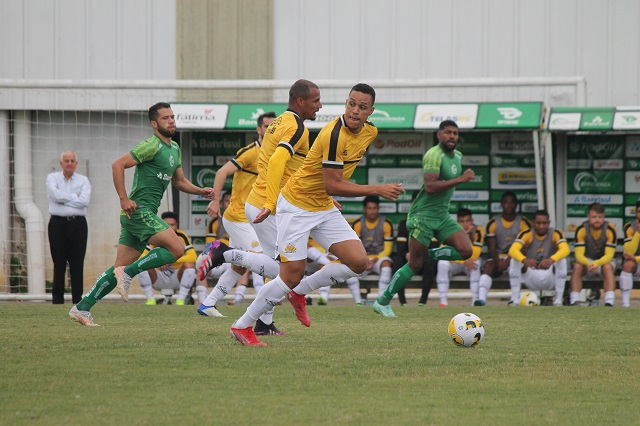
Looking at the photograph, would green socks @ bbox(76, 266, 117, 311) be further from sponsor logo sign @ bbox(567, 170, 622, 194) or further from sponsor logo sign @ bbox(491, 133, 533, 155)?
sponsor logo sign @ bbox(567, 170, 622, 194)

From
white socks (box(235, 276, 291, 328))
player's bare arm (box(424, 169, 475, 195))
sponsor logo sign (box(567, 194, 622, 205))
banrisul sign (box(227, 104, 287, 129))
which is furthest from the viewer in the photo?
sponsor logo sign (box(567, 194, 622, 205))

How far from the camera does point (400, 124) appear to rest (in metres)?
16.0

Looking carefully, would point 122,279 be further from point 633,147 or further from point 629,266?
point 633,147

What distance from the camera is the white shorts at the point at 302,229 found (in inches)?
310

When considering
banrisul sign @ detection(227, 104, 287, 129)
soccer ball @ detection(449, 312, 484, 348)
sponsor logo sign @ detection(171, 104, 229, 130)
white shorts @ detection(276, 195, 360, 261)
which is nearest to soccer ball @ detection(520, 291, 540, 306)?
banrisul sign @ detection(227, 104, 287, 129)

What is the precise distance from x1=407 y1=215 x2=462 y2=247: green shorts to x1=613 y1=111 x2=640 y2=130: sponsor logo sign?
14.1 ft

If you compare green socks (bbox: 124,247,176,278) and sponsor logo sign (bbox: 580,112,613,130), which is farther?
sponsor logo sign (bbox: 580,112,613,130)

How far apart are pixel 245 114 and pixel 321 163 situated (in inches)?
329

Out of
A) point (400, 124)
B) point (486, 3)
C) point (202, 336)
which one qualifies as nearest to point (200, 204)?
point (400, 124)

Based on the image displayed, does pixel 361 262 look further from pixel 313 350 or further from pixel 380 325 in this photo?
pixel 380 325

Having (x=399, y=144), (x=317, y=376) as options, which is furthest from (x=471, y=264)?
(x=317, y=376)

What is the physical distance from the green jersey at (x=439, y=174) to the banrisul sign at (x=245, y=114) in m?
4.17

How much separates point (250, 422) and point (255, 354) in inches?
93.8

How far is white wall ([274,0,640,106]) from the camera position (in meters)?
18.3
